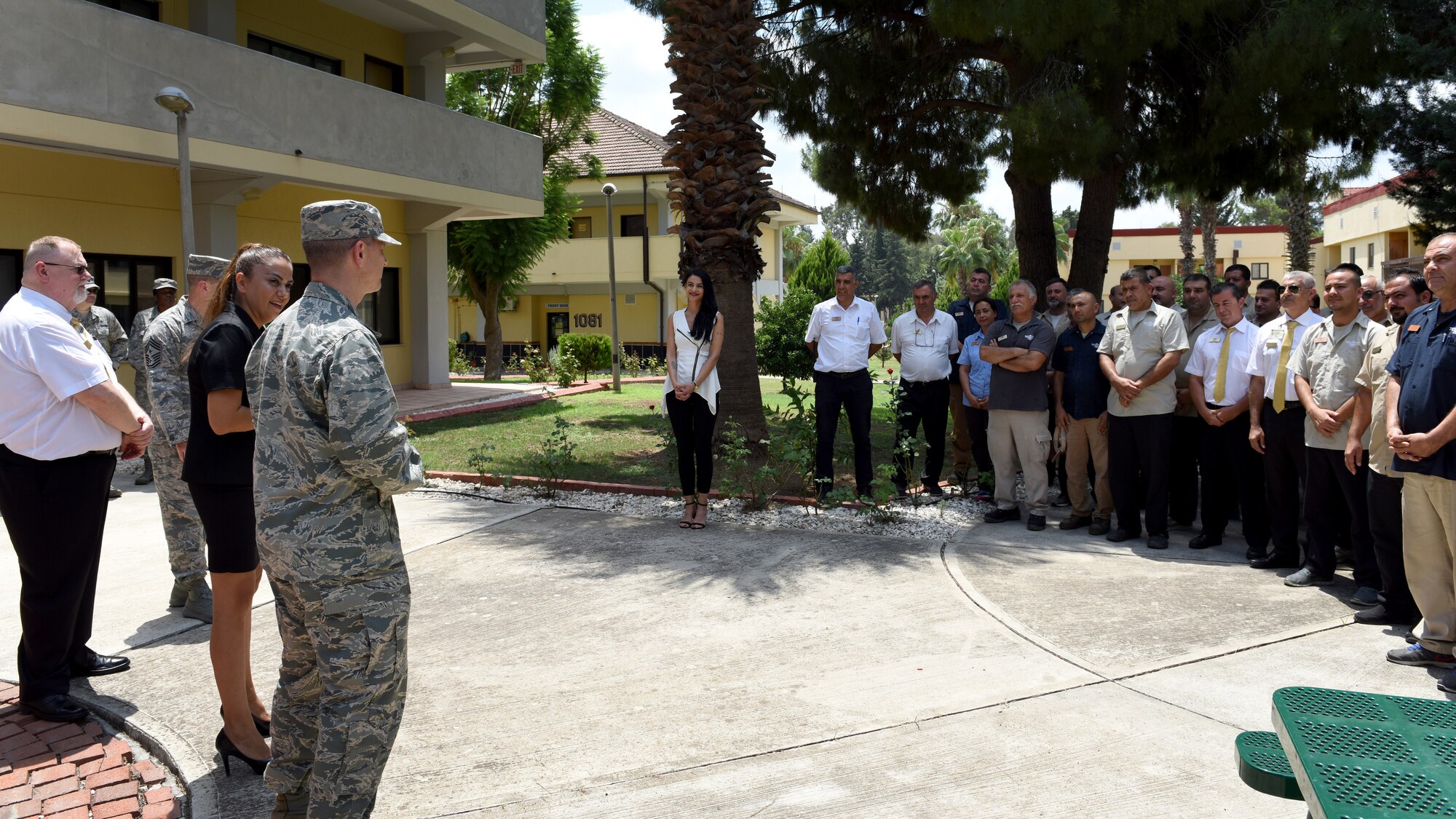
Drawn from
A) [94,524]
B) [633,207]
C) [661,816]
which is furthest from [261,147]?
[633,207]

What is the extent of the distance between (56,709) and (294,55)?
14903 millimetres

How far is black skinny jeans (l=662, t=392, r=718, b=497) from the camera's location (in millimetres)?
8148

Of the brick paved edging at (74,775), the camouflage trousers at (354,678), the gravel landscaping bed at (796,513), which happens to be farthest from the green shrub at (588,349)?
the camouflage trousers at (354,678)

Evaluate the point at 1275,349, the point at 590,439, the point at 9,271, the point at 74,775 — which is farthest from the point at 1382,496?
the point at 9,271

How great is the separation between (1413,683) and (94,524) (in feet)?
19.9

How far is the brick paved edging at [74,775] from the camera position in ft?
12.5

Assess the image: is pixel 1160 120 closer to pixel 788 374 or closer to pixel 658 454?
pixel 658 454

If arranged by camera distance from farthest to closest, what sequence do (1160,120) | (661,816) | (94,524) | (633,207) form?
(633,207)
(1160,120)
(94,524)
(661,816)

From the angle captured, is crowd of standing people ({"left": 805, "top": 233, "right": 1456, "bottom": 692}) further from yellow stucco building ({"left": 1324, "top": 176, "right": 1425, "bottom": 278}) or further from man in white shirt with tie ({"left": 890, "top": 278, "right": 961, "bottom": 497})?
yellow stucco building ({"left": 1324, "top": 176, "right": 1425, "bottom": 278})

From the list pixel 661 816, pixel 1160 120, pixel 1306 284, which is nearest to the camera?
pixel 661 816

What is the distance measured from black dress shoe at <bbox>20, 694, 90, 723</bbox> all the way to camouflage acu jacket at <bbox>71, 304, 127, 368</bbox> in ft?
19.0

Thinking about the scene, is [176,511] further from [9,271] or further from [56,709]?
[9,271]

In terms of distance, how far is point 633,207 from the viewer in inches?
1543

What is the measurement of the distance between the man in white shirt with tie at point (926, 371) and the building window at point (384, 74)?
13.1 m
